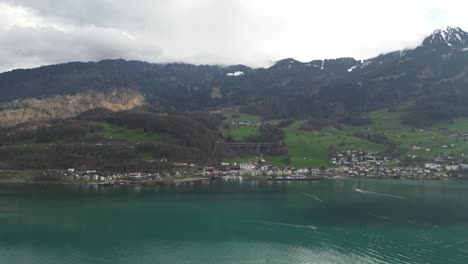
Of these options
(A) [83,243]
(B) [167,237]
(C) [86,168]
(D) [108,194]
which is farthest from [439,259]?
(C) [86,168]

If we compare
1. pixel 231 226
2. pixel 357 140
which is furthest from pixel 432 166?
pixel 231 226

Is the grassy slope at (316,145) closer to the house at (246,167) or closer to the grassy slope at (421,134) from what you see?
the grassy slope at (421,134)

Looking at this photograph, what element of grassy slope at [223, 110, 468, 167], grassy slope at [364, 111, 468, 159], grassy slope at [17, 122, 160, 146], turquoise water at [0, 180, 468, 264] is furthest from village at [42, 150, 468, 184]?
A: grassy slope at [17, 122, 160, 146]

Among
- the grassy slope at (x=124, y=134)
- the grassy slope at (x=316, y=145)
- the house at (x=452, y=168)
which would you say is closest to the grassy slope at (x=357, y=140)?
the grassy slope at (x=316, y=145)

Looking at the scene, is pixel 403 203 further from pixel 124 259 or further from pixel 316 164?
pixel 316 164

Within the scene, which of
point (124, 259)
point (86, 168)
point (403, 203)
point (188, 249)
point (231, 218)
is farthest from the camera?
point (86, 168)

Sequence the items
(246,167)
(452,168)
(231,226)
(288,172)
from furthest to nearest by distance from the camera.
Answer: (246,167), (452,168), (288,172), (231,226)

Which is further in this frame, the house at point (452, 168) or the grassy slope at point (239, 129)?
the grassy slope at point (239, 129)

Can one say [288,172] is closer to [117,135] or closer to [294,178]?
[294,178]

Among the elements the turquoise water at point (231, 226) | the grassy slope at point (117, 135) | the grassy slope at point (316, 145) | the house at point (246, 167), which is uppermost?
the grassy slope at point (117, 135)
